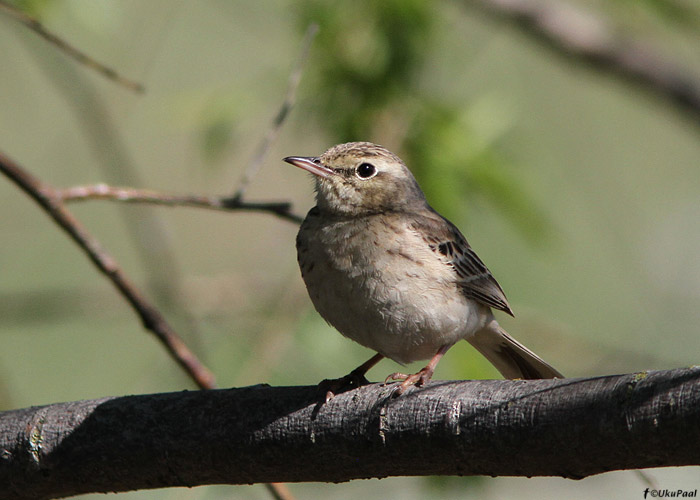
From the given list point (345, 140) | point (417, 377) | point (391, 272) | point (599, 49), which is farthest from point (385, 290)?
point (599, 49)

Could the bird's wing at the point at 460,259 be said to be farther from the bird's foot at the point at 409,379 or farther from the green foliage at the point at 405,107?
the bird's foot at the point at 409,379

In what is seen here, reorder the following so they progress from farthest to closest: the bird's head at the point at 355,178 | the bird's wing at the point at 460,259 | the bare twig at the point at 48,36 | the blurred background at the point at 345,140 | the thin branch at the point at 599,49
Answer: the thin branch at the point at 599,49
the blurred background at the point at 345,140
the bird's head at the point at 355,178
the bird's wing at the point at 460,259
the bare twig at the point at 48,36

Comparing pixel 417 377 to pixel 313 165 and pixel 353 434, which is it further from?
pixel 313 165

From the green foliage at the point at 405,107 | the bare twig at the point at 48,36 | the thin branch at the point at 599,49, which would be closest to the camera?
the bare twig at the point at 48,36

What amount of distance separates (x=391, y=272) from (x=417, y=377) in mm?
601

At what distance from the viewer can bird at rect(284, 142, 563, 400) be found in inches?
168

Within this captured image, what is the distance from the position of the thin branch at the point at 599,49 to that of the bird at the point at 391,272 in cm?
305

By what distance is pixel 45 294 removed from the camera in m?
6.43

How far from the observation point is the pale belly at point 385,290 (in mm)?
4258

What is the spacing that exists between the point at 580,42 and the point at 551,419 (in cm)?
539

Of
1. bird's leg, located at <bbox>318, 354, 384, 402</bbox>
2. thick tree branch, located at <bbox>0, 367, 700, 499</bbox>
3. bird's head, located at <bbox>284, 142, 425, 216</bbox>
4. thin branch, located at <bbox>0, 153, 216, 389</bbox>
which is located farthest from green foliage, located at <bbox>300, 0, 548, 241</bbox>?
thick tree branch, located at <bbox>0, 367, 700, 499</bbox>

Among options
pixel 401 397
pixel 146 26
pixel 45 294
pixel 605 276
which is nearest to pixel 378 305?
pixel 401 397

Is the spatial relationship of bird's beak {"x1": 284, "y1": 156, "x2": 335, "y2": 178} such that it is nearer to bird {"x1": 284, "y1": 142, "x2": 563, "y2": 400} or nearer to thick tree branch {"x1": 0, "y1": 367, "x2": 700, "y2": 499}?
bird {"x1": 284, "y1": 142, "x2": 563, "y2": 400}

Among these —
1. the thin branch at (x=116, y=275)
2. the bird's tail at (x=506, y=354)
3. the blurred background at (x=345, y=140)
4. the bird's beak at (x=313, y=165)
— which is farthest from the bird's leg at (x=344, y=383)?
the bird's beak at (x=313, y=165)
